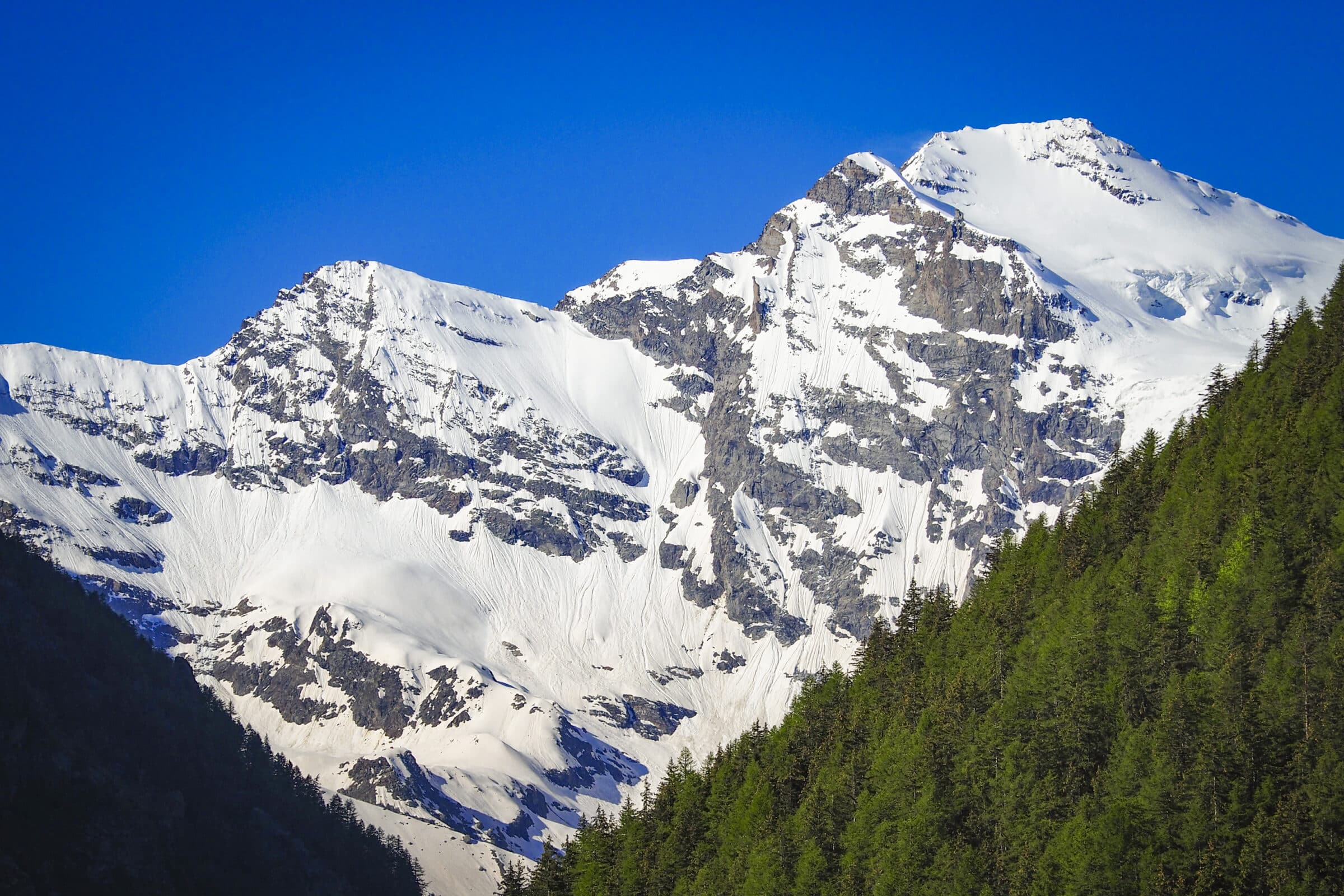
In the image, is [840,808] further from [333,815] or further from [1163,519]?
[333,815]

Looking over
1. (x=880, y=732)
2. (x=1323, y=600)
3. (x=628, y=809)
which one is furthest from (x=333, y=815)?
(x=1323, y=600)

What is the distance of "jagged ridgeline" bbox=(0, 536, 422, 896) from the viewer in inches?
4803

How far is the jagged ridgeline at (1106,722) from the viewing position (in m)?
66.9

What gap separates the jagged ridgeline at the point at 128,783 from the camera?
4803 inches

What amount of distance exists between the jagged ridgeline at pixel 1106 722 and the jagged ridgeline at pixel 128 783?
40.3m

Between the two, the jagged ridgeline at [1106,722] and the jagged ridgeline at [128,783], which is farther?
the jagged ridgeline at [128,783]

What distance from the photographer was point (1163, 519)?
9619 cm

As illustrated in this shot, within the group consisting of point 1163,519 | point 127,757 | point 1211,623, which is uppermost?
point 1163,519

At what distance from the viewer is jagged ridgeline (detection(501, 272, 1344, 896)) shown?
66938mm

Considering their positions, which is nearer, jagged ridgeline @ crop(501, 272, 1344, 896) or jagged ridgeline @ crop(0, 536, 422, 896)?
jagged ridgeline @ crop(501, 272, 1344, 896)

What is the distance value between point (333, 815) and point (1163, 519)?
117872mm

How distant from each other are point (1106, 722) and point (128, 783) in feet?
315

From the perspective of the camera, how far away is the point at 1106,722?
77000mm

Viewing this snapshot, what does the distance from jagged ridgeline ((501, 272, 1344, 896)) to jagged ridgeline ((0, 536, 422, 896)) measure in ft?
132
